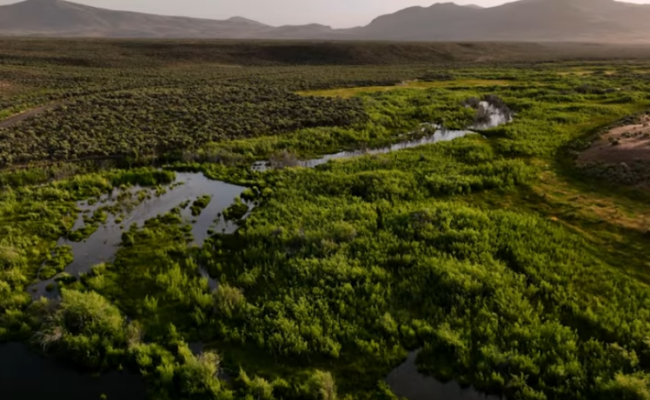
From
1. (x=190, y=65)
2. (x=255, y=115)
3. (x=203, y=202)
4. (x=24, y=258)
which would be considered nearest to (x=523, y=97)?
(x=255, y=115)

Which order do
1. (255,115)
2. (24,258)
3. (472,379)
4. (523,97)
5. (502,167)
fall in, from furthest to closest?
(523,97) → (255,115) → (502,167) → (24,258) → (472,379)

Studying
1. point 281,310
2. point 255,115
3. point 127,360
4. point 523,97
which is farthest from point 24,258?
point 523,97

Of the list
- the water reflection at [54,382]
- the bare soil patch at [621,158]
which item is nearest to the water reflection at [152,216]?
the water reflection at [54,382]

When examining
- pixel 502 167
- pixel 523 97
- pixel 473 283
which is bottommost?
pixel 473 283

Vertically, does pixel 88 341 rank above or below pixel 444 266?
below

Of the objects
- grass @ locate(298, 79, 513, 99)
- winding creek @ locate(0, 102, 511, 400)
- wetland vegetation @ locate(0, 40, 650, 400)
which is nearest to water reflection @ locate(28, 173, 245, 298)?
winding creek @ locate(0, 102, 511, 400)

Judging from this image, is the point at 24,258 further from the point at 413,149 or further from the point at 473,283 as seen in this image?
the point at 413,149

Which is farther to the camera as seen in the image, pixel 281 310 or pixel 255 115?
pixel 255 115

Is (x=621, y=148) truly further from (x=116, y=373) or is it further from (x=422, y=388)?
(x=116, y=373)

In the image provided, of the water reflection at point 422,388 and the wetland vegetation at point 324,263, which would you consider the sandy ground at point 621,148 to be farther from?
the water reflection at point 422,388

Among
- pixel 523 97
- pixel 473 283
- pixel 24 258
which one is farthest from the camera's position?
pixel 523 97
